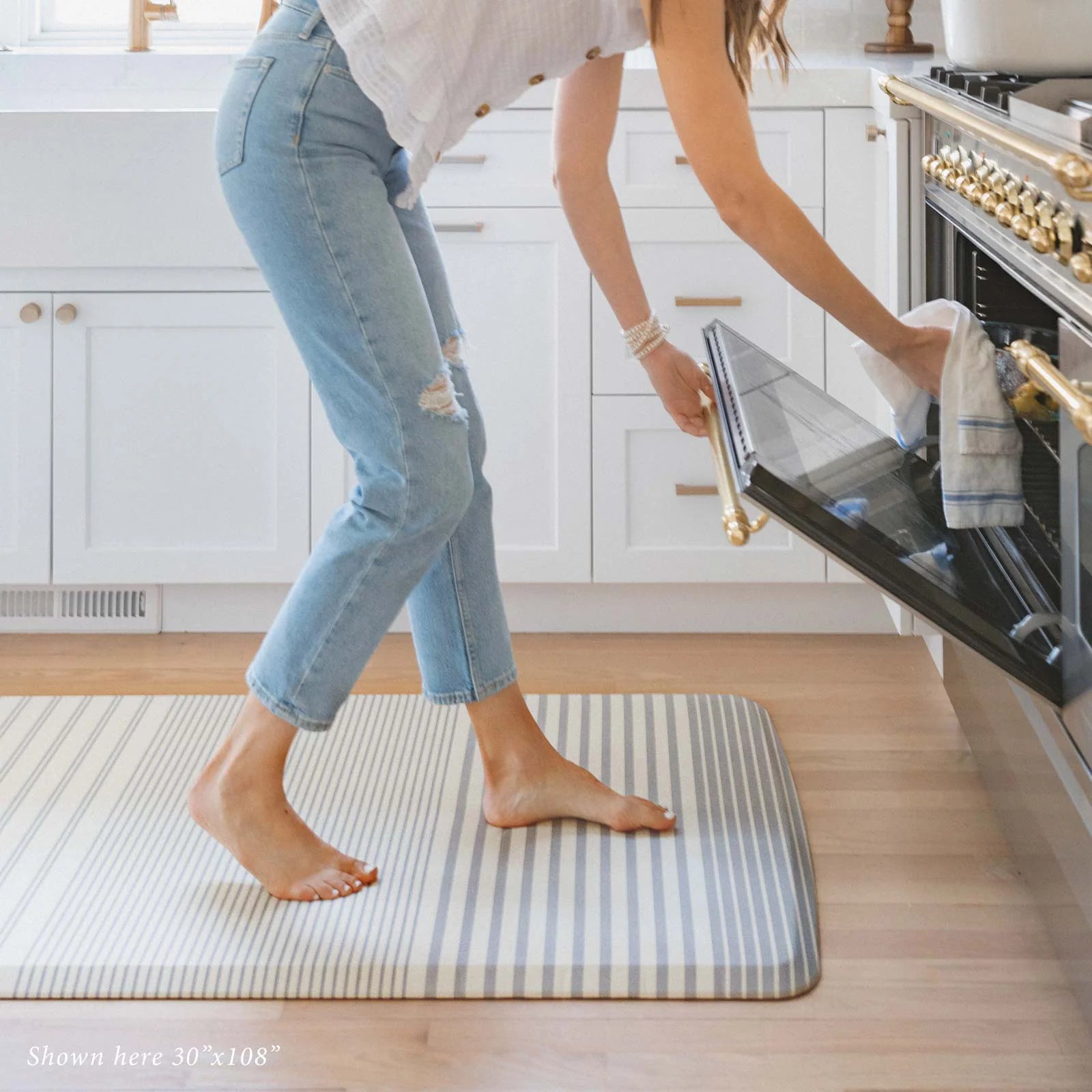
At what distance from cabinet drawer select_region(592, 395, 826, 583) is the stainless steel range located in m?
0.88

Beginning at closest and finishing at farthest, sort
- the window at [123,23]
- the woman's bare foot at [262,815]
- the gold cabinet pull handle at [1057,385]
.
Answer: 1. the gold cabinet pull handle at [1057,385]
2. the woman's bare foot at [262,815]
3. the window at [123,23]

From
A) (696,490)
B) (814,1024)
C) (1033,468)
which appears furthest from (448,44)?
(696,490)

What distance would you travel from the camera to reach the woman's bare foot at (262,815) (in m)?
1.54

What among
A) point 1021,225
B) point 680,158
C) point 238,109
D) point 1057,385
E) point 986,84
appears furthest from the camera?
point 680,158

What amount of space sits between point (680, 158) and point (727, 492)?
120 cm

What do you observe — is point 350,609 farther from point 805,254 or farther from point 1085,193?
point 1085,193

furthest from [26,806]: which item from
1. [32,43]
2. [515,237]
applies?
[32,43]

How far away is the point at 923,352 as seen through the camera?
4.36ft

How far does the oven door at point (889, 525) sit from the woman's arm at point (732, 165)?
120 millimetres

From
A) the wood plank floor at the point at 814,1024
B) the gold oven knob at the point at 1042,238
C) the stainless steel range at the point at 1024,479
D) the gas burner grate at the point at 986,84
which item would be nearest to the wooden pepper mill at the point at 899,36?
the gas burner grate at the point at 986,84

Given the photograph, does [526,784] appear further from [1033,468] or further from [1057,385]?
[1057,385]

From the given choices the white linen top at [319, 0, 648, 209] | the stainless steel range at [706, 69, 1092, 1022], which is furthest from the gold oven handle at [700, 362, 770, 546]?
the white linen top at [319, 0, 648, 209]

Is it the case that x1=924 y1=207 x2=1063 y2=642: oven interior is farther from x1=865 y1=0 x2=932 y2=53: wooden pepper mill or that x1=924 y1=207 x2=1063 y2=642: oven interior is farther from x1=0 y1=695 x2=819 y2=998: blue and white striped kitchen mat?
x1=865 y1=0 x2=932 y2=53: wooden pepper mill

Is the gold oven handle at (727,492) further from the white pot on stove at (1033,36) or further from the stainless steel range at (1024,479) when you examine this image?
the white pot on stove at (1033,36)
